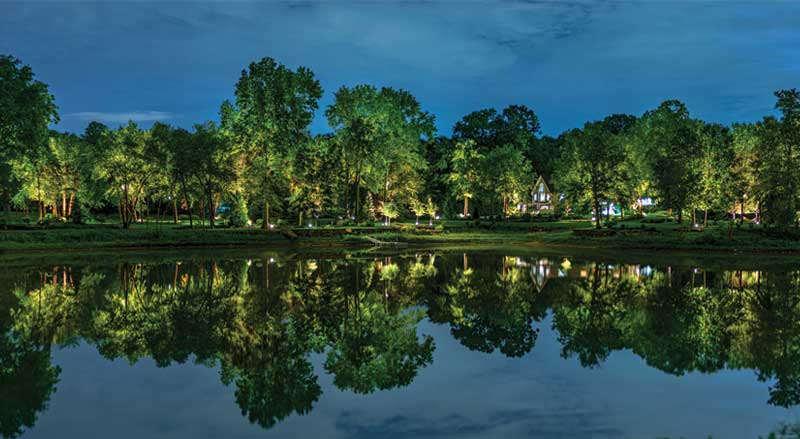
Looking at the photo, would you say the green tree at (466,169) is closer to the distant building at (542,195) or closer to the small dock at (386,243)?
the distant building at (542,195)

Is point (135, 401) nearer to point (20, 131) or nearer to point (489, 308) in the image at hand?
point (489, 308)

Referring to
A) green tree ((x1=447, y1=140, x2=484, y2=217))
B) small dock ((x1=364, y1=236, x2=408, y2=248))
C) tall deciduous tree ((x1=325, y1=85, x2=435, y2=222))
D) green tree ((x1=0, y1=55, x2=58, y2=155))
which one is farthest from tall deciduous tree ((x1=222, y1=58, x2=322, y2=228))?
green tree ((x1=447, y1=140, x2=484, y2=217))

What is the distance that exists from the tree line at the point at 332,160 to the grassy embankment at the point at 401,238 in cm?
422

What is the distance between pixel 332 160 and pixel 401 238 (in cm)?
1678

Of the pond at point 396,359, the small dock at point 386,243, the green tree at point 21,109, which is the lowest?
the pond at point 396,359

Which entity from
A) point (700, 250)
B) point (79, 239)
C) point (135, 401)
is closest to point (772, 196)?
point (700, 250)

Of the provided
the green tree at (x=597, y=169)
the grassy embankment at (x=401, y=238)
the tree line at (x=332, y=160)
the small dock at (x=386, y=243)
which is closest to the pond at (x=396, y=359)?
the grassy embankment at (x=401, y=238)

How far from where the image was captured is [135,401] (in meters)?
10.2

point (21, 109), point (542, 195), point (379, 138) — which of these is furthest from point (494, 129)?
point (21, 109)

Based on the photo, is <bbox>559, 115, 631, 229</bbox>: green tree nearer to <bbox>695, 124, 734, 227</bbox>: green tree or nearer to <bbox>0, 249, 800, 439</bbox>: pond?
<bbox>695, 124, 734, 227</bbox>: green tree

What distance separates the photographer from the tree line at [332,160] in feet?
148

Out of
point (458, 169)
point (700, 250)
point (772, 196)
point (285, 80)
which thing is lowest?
point (700, 250)

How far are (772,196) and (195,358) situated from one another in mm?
45283

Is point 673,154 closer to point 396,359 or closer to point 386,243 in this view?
point 386,243
